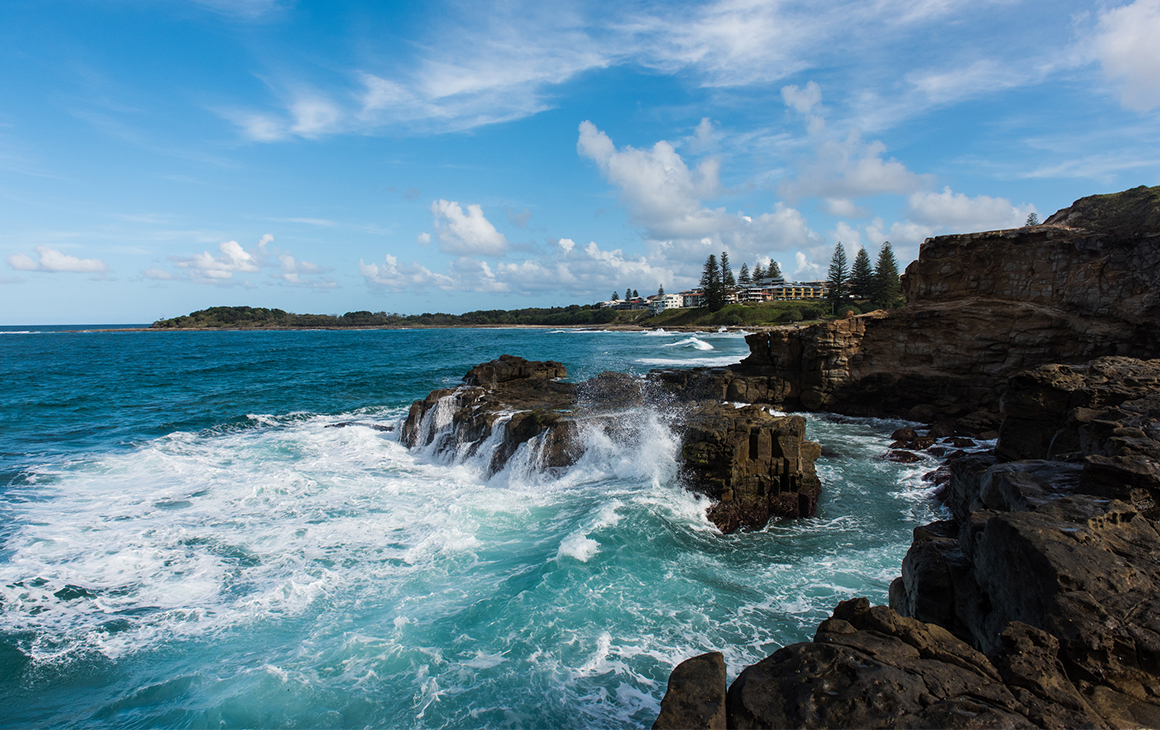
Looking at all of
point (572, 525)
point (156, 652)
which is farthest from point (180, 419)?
point (572, 525)

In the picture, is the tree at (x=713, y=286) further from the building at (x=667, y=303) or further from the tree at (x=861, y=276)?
the building at (x=667, y=303)

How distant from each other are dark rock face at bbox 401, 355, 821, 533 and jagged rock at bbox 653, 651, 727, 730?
8219 mm

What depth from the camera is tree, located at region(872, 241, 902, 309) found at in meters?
74.1

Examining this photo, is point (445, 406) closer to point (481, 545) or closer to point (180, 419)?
point (481, 545)

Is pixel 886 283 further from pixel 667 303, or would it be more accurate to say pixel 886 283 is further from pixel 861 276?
pixel 667 303

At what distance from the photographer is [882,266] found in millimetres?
75625

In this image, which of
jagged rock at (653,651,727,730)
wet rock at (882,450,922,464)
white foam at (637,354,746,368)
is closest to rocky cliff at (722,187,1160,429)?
wet rock at (882,450,922,464)

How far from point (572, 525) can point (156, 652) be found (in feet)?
25.9

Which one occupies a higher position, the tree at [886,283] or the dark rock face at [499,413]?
the tree at [886,283]

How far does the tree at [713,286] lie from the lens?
103062mm

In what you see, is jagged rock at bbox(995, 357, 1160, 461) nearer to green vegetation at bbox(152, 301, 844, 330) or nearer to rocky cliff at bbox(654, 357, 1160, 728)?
rocky cliff at bbox(654, 357, 1160, 728)

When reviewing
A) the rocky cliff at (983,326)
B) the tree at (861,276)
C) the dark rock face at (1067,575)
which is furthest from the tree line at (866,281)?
the dark rock face at (1067,575)

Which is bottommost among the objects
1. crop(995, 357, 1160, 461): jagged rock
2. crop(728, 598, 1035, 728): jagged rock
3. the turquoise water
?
the turquoise water

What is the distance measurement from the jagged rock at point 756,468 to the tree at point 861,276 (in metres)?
79.9
